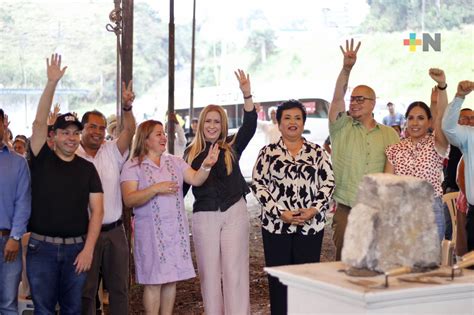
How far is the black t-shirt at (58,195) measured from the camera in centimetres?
567

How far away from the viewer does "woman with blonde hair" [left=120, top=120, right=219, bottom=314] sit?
6180mm

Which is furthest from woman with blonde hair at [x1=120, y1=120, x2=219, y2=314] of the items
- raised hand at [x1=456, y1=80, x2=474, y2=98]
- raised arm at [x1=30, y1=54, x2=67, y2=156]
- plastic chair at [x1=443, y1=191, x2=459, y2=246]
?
plastic chair at [x1=443, y1=191, x2=459, y2=246]

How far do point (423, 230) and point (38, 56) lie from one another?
76.2 feet

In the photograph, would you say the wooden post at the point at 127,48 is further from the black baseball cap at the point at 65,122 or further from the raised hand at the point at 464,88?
the raised hand at the point at 464,88

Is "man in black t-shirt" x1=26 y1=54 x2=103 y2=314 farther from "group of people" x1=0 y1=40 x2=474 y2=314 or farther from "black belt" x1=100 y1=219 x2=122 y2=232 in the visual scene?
"black belt" x1=100 y1=219 x2=122 y2=232

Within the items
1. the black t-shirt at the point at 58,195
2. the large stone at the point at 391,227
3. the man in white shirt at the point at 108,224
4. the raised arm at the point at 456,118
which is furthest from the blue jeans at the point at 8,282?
the raised arm at the point at 456,118

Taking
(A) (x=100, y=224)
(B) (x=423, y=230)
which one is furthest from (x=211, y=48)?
(B) (x=423, y=230)

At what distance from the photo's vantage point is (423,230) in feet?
12.7

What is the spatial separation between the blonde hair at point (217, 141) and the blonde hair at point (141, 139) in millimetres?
331

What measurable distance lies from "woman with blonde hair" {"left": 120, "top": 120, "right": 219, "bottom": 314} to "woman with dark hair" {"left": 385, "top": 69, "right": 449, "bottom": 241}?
3.79ft

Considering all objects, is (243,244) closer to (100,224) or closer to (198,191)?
(198,191)

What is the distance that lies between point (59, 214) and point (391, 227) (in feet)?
8.16

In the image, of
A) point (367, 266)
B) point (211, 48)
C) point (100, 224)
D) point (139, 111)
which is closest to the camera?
point (367, 266)

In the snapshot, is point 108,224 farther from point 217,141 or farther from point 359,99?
point 359,99
